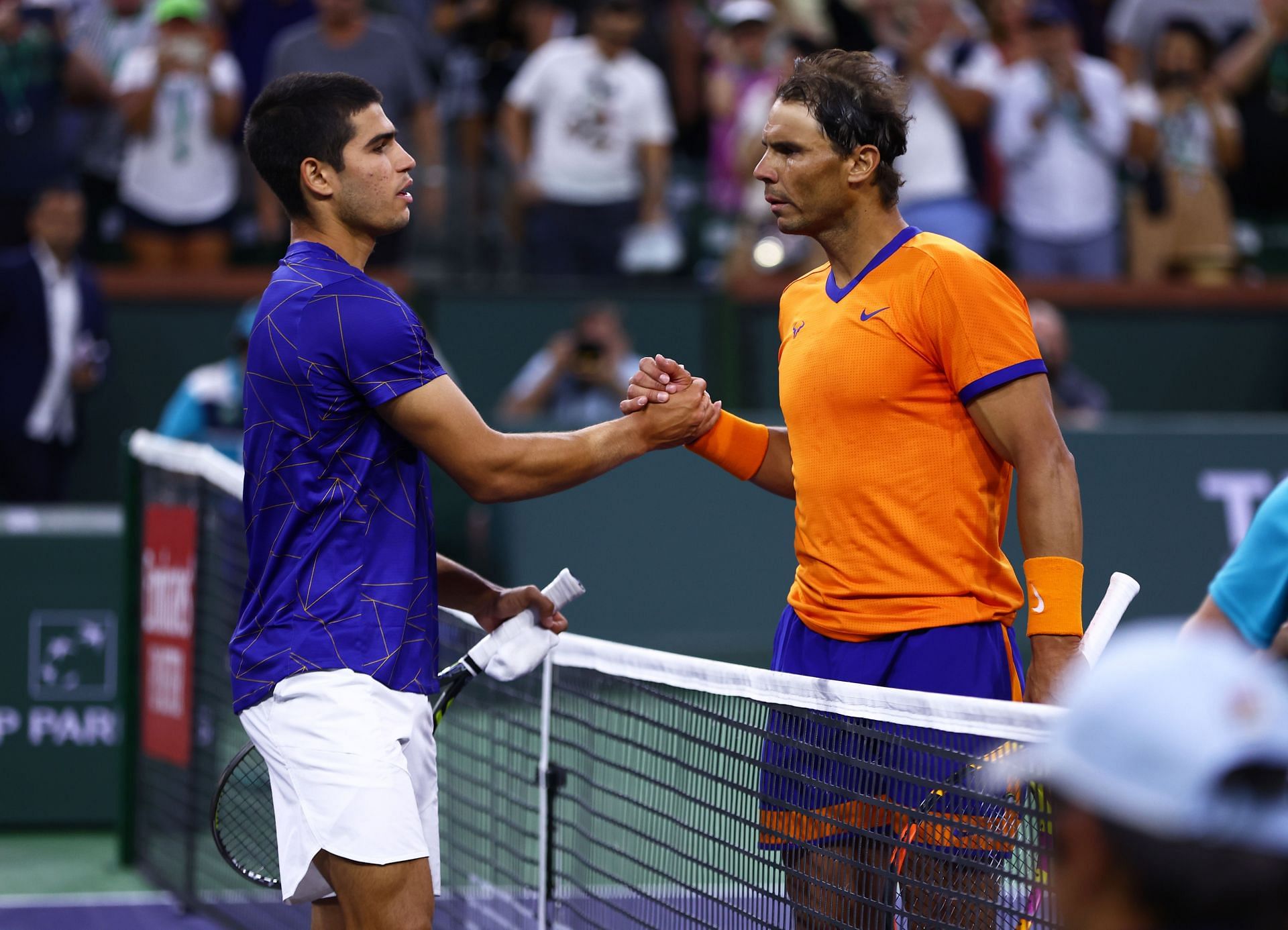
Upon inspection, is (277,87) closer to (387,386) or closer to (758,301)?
(387,386)

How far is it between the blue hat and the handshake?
2.57m

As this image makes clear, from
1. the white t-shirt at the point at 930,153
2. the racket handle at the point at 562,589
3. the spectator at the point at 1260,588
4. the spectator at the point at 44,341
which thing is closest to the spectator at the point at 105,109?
the spectator at the point at 44,341

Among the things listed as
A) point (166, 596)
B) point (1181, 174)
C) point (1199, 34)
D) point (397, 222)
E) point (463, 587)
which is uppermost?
point (1199, 34)

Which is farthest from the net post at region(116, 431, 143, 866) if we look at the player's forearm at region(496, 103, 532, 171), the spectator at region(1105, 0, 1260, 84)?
the spectator at region(1105, 0, 1260, 84)

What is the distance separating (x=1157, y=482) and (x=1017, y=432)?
6032 millimetres

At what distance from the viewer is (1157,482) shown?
927 centimetres

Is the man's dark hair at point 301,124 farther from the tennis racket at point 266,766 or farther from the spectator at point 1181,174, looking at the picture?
the spectator at point 1181,174

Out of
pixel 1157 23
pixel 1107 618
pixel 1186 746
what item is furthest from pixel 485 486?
pixel 1157 23

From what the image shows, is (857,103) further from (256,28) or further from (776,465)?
(256,28)

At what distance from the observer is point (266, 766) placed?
3.71 metres

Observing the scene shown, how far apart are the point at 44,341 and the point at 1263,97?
797cm

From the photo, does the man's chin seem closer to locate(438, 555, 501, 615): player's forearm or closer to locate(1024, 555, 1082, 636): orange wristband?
locate(438, 555, 501, 615): player's forearm

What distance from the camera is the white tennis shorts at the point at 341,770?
3.37 meters

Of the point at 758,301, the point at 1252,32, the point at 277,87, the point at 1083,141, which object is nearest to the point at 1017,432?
the point at 277,87
